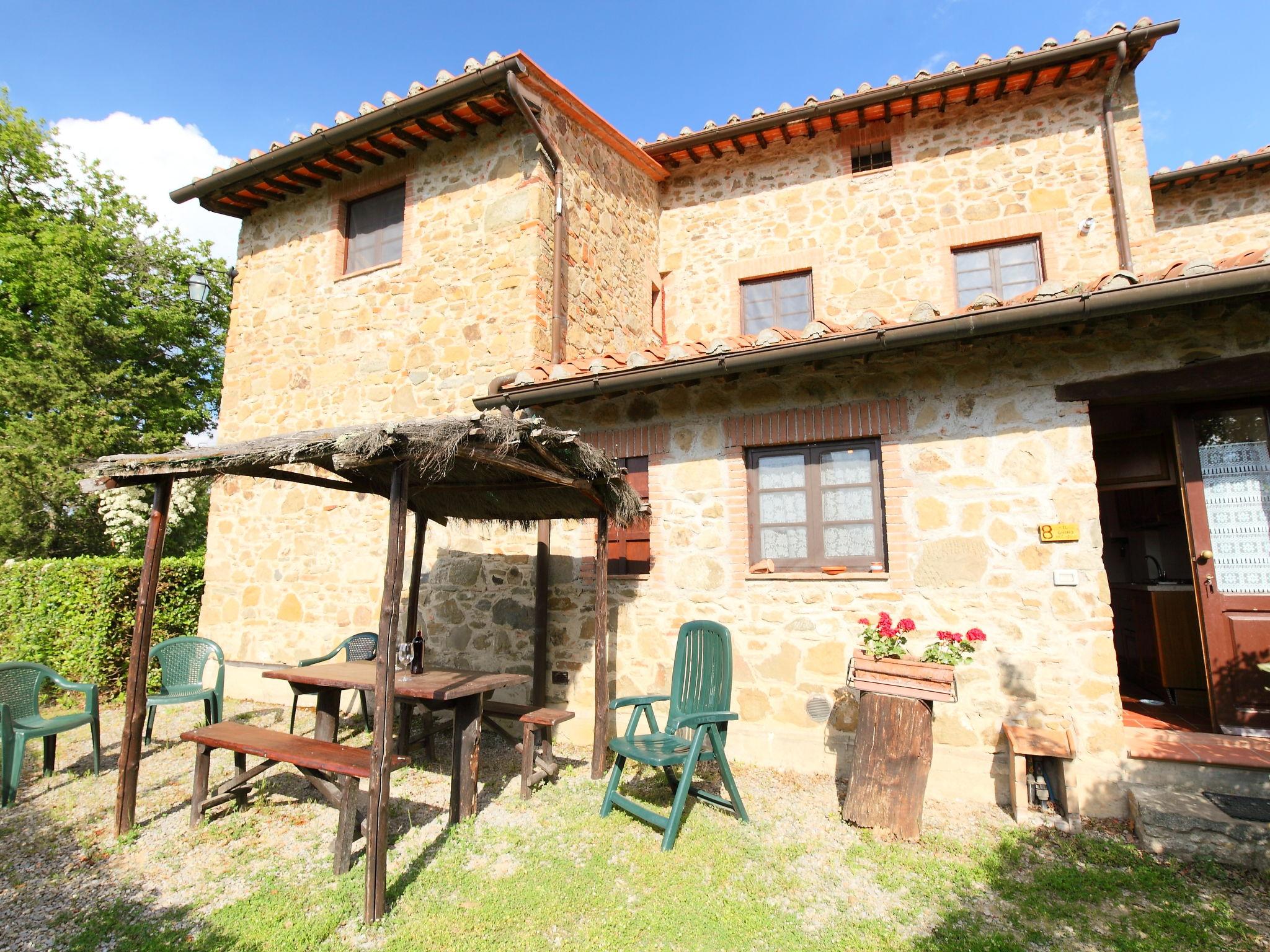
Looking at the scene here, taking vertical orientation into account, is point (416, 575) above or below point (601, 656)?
above

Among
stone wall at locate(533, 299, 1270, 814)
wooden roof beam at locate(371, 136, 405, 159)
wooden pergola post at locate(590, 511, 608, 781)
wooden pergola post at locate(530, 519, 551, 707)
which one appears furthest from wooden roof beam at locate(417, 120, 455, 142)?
wooden pergola post at locate(590, 511, 608, 781)

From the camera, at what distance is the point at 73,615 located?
24.3ft

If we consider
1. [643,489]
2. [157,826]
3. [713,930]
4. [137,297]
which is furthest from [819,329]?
[137,297]

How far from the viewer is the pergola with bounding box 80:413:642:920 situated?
304 centimetres

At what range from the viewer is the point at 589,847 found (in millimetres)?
3572

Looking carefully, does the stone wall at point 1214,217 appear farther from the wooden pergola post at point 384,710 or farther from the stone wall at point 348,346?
the wooden pergola post at point 384,710

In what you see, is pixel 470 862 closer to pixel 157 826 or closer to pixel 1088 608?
pixel 157 826

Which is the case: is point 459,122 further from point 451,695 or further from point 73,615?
point 73,615

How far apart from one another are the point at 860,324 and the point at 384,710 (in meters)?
3.73

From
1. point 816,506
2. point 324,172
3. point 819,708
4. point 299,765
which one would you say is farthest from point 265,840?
point 324,172

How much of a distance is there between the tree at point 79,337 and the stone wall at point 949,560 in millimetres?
10448

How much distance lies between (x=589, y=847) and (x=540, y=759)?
44.6 inches

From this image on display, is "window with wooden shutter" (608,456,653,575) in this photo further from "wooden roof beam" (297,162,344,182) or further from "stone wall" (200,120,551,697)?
"wooden roof beam" (297,162,344,182)

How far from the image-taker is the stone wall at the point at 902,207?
22.4 feet
